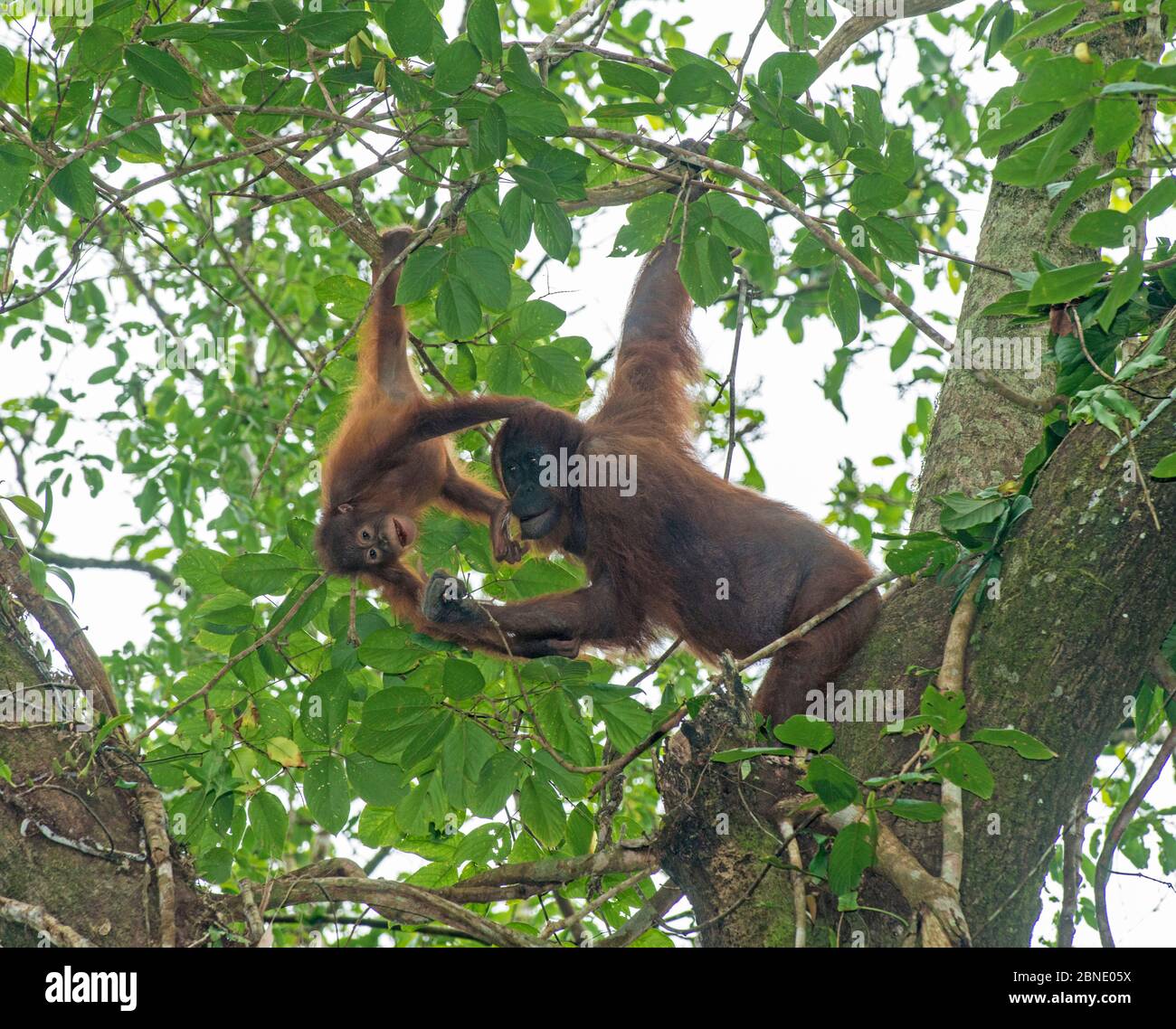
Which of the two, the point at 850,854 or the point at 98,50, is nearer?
the point at 850,854

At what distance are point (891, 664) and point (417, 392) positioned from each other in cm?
239

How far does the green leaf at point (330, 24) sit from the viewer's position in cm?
300

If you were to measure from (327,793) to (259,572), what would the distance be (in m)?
0.76

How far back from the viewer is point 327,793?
147 inches

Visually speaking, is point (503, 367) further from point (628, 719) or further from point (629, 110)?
point (628, 719)

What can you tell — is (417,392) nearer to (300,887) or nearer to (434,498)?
(434,498)

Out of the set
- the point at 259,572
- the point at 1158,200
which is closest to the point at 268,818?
the point at 259,572

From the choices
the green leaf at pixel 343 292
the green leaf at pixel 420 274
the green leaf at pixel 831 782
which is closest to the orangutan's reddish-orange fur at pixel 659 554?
the green leaf at pixel 343 292

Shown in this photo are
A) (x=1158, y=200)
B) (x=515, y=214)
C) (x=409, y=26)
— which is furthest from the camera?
(x=515, y=214)

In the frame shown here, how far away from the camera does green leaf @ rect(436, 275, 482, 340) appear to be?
3.53 meters

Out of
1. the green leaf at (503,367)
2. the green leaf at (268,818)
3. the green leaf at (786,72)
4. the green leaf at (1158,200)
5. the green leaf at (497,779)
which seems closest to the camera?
the green leaf at (1158,200)

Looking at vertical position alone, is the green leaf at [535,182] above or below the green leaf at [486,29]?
below

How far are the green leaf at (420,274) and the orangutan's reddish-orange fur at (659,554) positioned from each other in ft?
3.67

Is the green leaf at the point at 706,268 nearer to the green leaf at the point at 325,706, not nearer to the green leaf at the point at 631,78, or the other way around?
the green leaf at the point at 631,78
